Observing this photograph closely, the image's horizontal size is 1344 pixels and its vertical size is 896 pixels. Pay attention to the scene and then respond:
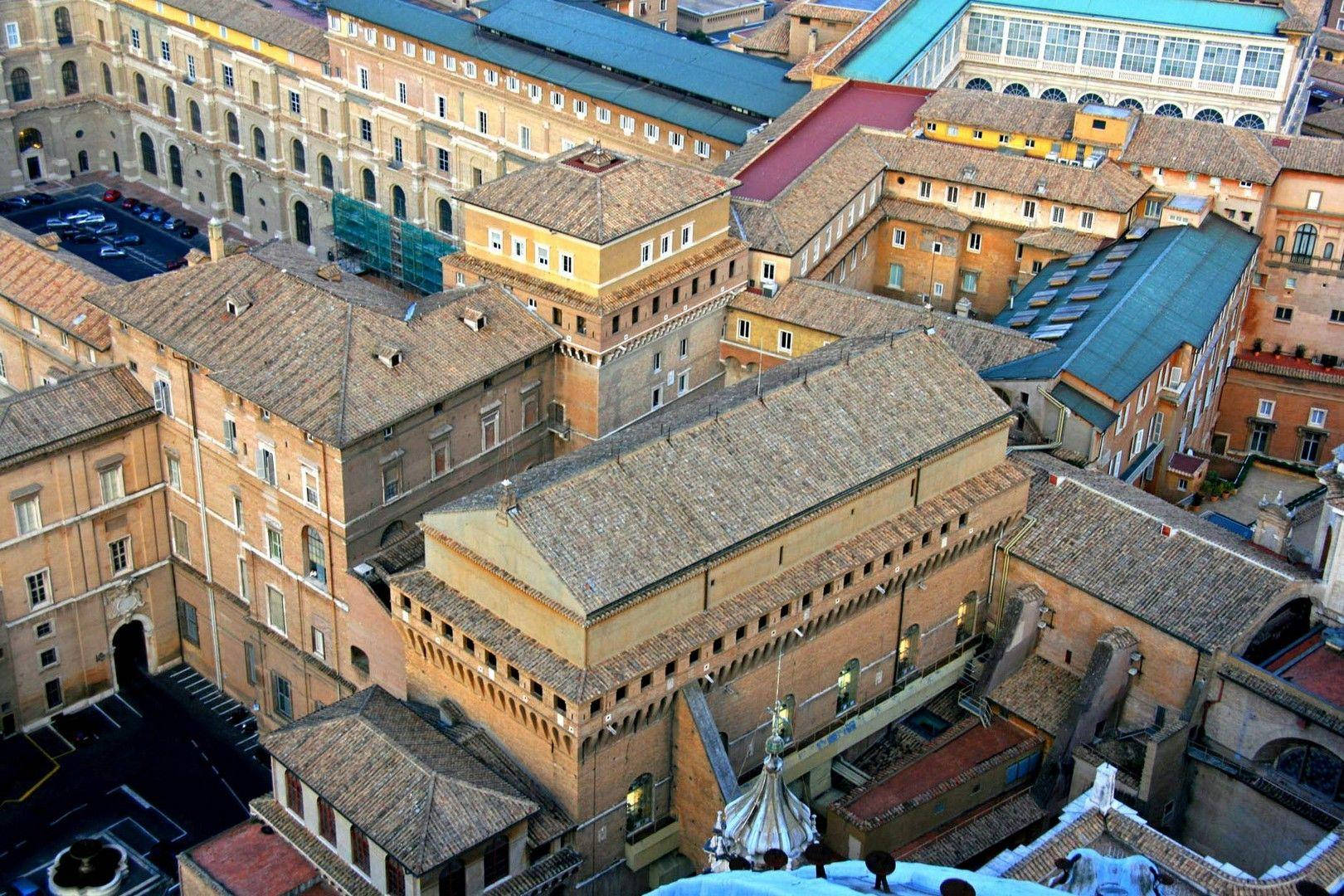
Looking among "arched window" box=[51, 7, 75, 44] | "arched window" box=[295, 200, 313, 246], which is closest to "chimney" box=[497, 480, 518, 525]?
"arched window" box=[295, 200, 313, 246]

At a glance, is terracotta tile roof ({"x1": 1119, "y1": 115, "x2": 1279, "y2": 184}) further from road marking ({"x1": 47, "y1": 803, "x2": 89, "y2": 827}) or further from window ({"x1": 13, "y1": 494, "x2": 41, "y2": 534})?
road marking ({"x1": 47, "y1": 803, "x2": 89, "y2": 827})

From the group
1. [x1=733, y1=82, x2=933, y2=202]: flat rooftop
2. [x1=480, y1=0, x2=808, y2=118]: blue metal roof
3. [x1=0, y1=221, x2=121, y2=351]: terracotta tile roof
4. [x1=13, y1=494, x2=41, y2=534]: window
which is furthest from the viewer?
Answer: [x1=480, y1=0, x2=808, y2=118]: blue metal roof

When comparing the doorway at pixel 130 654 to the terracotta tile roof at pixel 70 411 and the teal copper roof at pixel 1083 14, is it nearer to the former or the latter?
the terracotta tile roof at pixel 70 411

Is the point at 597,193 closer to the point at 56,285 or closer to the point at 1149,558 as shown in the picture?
the point at 56,285

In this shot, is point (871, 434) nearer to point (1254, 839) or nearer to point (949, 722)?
point (949, 722)

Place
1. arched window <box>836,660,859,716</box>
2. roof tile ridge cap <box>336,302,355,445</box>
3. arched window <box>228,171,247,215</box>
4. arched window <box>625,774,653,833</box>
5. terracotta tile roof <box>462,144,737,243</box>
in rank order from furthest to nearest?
arched window <box>228,171,247,215</box> → terracotta tile roof <box>462,144,737,243</box> → arched window <box>836,660,859,716</box> → roof tile ridge cap <box>336,302,355,445</box> → arched window <box>625,774,653,833</box>

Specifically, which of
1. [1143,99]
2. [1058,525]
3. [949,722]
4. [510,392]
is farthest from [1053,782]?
[1143,99]
